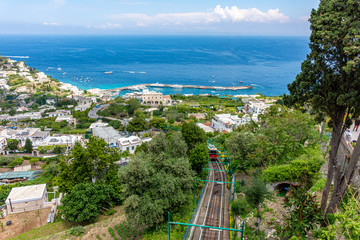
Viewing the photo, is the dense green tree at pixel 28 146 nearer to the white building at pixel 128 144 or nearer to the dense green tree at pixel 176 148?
the white building at pixel 128 144

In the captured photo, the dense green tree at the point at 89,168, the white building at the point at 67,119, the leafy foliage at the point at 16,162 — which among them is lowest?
the leafy foliage at the point at 16,162

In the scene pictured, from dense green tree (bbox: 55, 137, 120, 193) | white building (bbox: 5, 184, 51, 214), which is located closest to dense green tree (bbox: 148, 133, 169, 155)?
dense green tree (bbox: 55, 137, 120, 193)

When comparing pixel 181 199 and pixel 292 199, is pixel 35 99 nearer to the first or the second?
pixel 181 199

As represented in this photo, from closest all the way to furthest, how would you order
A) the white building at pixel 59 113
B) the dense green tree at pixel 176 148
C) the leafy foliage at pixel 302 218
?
the leafy foliage at pixel 302 218, the dense green tree at pixel 176 148, the white building at pixel 59 113

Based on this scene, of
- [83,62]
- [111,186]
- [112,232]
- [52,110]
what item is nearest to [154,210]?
[112,232]

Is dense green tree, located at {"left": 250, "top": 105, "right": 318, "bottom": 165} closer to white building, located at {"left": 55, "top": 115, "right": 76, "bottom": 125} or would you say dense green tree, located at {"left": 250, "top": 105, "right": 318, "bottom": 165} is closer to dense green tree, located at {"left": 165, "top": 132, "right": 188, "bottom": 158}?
dense green tree, located at {"left": 165, "top": 132, "right": 188, "bottom": 158}

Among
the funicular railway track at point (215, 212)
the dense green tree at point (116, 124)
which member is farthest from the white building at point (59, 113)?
the funicular railway track at point (215, 212)

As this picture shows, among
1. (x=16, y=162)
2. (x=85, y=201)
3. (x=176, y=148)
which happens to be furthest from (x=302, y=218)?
(x=16, y=162)
